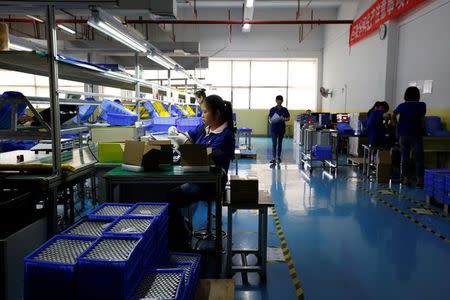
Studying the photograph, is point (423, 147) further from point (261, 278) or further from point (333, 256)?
point (261, 278)

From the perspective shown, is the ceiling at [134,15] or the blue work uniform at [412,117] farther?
the blue work uniform at [412,117]

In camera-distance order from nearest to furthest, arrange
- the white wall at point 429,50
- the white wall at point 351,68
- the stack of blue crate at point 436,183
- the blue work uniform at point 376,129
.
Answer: the stack of blue crate at point 436,183
the white wall at point 429,50
the blue work uniform at point 376,129
the white wall at point 351,68

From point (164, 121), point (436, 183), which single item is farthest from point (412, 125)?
point (164, 121)

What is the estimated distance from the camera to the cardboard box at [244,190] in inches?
103

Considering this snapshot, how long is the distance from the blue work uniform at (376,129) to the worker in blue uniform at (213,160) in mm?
4083

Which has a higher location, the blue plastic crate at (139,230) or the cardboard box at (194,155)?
the cardboard box at (194,155)

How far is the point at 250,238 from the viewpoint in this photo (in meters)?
3.49

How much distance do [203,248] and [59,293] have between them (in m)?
1.95

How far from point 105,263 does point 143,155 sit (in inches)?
52.4

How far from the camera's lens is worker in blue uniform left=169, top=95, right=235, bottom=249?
2795 millimetres

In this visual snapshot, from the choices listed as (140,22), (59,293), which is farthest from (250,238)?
(140,22)

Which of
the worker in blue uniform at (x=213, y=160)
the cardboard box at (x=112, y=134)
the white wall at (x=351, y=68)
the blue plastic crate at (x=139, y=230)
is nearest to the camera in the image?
the blue plastic crate at (x=139, y=230)

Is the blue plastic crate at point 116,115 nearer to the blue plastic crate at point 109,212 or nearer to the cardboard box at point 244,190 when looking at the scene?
the cardboard box at point 244,190

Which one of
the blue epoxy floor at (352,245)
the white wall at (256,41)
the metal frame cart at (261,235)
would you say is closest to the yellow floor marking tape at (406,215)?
the blue epoxy floor at (352,245)
